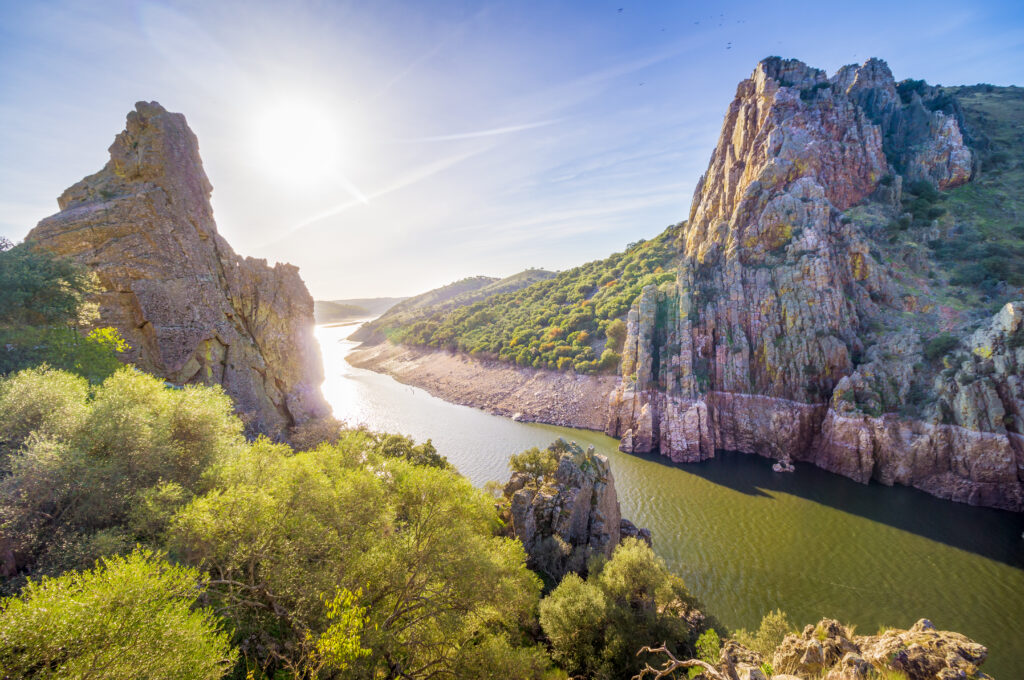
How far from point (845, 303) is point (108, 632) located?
49.4 meters

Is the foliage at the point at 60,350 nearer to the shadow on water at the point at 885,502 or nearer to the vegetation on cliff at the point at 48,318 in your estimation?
the vegetation on cliff at the point at 48,318

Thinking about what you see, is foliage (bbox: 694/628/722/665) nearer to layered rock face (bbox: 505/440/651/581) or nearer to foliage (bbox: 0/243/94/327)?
layered rock face (bbox: 505/440/651/581)

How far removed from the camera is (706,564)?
20406mm

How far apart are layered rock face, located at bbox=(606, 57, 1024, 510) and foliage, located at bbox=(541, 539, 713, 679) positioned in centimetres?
2127

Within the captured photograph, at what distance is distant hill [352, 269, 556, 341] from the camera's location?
375 feet

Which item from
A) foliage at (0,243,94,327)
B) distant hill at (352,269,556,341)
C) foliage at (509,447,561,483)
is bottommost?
foliage at (509,447,561,483)

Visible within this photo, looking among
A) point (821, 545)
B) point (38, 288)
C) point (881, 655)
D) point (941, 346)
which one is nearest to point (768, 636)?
point (881, 655)

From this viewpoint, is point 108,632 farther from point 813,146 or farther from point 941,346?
point 813,146

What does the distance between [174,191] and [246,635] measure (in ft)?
83.2

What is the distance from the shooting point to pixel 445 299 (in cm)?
15225

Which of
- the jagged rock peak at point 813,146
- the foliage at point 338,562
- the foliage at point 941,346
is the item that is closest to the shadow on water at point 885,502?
the foliage at point 941,346

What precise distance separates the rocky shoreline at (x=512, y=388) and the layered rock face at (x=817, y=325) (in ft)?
15.1

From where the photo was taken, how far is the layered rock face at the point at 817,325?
26875 mm

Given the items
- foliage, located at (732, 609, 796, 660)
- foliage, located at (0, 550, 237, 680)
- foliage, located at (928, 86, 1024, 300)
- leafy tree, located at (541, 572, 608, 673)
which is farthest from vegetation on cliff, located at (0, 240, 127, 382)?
foliage, located at (928, 86, 1024, 300)
